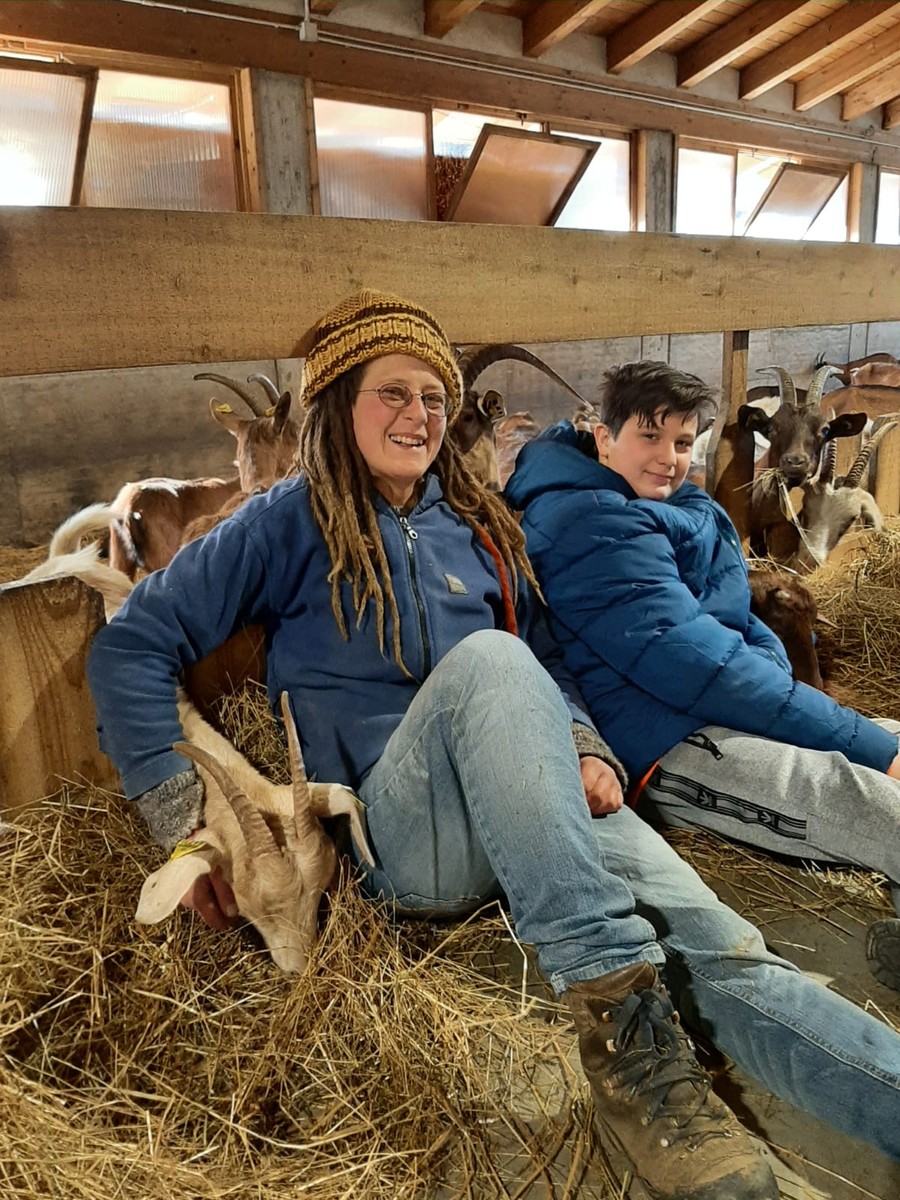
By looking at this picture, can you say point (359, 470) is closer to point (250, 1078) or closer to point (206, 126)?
point (250, 1078)

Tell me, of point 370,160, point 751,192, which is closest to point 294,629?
point 370,160

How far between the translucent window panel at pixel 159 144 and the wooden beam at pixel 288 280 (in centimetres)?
395

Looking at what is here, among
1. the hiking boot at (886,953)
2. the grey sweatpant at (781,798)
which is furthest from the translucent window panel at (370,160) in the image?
the hiking boot at (886,953)

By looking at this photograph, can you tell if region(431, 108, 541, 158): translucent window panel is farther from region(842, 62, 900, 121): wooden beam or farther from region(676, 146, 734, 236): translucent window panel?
region(842, 62, 900, 121): wooden beam

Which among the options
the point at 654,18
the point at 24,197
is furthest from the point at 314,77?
the point at 654,18

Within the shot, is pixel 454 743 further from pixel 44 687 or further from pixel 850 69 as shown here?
pixel 850 69

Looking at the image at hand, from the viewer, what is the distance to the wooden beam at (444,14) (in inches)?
251

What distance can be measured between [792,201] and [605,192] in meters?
3.10

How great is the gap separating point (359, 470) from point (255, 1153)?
1246 mm

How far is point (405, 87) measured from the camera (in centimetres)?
663

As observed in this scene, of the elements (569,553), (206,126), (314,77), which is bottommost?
(569,553)

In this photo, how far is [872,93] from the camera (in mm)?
9961

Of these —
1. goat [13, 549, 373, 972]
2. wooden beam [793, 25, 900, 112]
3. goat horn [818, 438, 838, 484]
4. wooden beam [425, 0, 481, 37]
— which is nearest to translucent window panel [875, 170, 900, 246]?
wooden beam [793, 25, 900, 112]

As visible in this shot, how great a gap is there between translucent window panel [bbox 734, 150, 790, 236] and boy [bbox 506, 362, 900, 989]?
856 centimetres
